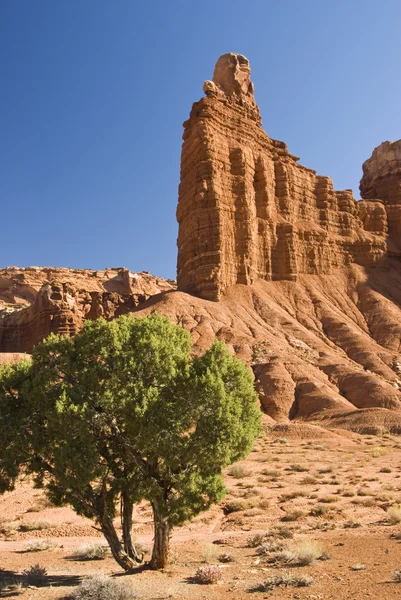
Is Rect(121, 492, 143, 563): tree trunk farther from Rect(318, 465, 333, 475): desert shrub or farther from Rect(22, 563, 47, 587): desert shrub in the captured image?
→ Rect(318, 465, 333, 475): desert shrub

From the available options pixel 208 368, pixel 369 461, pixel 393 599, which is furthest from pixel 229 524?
pixel 369 461

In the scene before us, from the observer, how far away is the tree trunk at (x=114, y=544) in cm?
1312

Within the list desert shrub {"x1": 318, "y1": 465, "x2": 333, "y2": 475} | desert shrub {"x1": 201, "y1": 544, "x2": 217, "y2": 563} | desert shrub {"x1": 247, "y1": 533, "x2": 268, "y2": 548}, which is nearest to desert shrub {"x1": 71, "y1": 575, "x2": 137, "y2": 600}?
desert shrub {"x1": 201, "y1": 544, "x2": 217, "y2": 563}

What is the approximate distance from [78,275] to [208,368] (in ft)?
365

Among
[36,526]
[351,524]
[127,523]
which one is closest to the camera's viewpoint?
[127,523]

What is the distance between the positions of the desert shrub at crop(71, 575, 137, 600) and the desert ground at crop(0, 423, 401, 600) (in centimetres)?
51

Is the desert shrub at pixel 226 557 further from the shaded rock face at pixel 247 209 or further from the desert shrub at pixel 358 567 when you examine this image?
the shaded rock face at pixel 247 209

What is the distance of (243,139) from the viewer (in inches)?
2950

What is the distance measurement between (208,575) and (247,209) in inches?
2379

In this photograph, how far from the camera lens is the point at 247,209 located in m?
69.6

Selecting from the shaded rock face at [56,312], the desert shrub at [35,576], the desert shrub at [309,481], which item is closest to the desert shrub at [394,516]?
the desert shrub at [309,481]

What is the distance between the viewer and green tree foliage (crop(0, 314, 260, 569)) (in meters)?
12.9

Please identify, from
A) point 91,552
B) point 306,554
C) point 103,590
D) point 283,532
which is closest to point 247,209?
point 283,532

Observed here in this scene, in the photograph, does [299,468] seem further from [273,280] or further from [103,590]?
[273,280]
